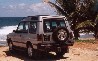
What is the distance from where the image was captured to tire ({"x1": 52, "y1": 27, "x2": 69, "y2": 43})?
13531 millimetres

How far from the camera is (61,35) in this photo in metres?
13.7

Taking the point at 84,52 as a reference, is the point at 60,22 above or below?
above

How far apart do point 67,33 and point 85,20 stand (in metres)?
11.2

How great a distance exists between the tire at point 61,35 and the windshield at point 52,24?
47cm

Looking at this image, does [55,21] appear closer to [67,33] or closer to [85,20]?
[67,33]

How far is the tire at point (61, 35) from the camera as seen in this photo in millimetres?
13531

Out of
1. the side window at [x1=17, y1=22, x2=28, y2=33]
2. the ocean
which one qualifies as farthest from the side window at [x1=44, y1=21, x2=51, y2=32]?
the ocean

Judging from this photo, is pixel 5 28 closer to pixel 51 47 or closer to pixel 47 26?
pixel 47 26

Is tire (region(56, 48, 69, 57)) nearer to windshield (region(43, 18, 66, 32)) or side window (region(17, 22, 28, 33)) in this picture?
windshield (region(43, 18, 66, 32))

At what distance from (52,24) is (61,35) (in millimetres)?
844

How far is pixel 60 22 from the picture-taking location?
1449 centimetres

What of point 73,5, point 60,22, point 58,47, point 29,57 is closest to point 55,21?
point 60,22

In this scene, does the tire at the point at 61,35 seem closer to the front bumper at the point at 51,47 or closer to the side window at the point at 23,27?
the front bumper at the point at 51,47

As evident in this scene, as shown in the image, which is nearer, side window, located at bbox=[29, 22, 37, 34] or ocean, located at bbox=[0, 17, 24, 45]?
side window, located at bbox=[29, 22, 37, 34]
